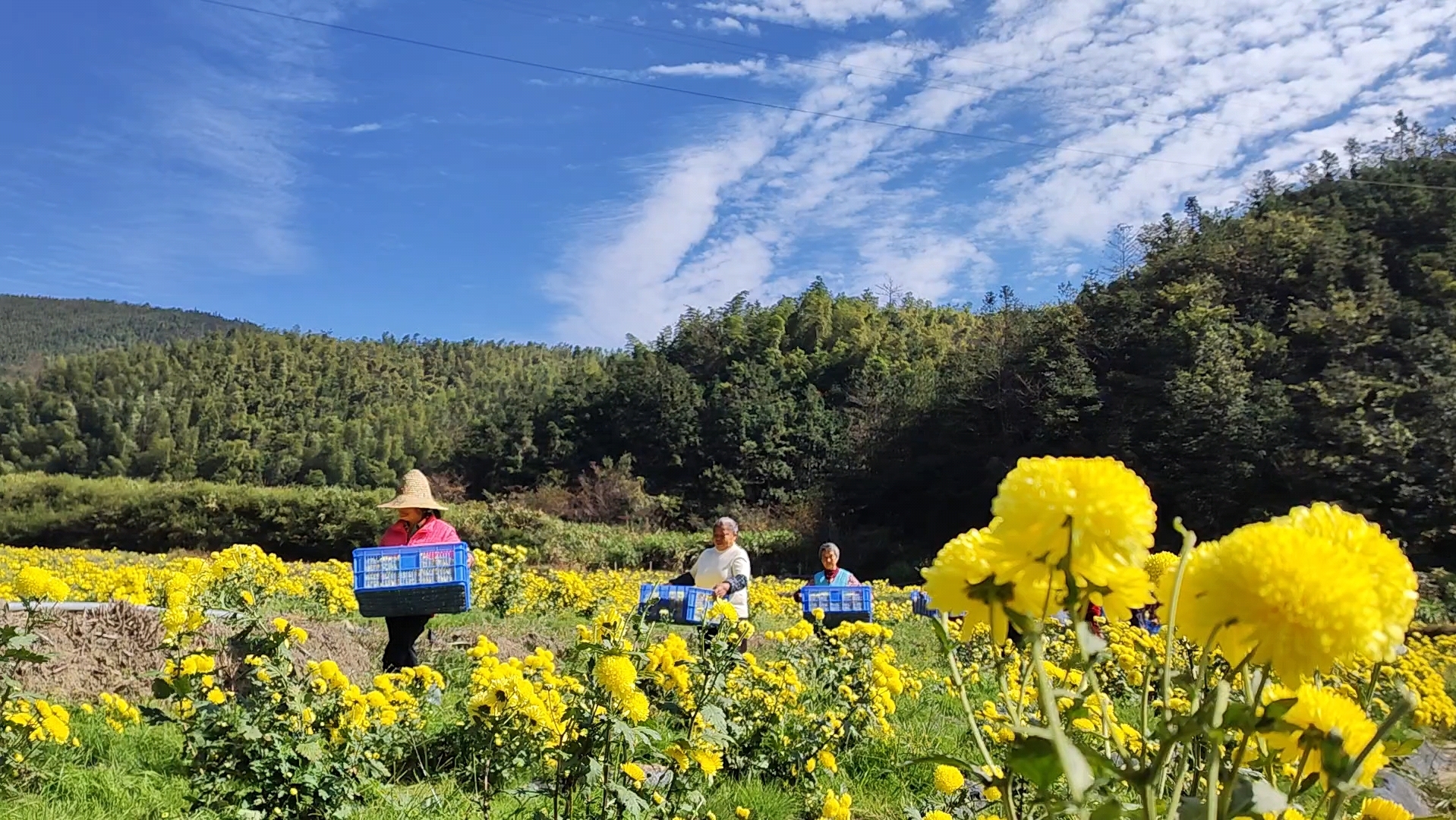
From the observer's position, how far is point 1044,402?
2803 centimetres

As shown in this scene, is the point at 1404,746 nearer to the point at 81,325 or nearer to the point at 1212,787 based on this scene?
the point at 1212,787

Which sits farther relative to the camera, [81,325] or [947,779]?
[81,325]

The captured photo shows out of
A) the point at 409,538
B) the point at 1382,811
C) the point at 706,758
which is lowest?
the point at 706,758

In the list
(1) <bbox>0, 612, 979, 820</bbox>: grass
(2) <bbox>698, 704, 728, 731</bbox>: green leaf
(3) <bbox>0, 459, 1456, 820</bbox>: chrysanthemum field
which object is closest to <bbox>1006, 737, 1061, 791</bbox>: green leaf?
(3) <bbox>0, 459, 1456, 820</bbox>: chrysanthemum field

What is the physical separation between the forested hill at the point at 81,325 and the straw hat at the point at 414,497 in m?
150

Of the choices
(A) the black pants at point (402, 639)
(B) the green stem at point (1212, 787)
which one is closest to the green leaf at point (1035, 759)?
(B) the green stem at point (1212, 787)

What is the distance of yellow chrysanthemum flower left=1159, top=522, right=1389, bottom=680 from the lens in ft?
2.30

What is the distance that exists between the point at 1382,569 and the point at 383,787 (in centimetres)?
316

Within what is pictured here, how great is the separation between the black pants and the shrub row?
1843 centimetres

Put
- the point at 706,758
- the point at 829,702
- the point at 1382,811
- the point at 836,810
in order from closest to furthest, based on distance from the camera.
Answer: the point at 1382,811
the point at 836,810
the point at 706,758
the point at 829,702

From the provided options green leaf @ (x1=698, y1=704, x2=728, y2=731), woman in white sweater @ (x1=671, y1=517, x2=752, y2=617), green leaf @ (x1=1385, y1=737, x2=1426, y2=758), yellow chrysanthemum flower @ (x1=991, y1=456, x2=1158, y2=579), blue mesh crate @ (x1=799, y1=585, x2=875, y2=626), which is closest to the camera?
yellow chrysanthemum flower @ (x1=991, y1=456, x2=1158, y2=579)

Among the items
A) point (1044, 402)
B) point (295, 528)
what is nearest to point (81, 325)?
point (295, 528)

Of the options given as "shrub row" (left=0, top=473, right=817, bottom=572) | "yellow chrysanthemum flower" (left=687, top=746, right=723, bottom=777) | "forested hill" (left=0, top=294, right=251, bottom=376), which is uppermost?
"forested hill" (left=0, top=294, right=251, bottom=376)

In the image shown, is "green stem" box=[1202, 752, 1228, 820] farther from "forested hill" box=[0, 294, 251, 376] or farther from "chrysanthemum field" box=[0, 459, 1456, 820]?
"forested hill" box=[0, 294, 251, 376]
